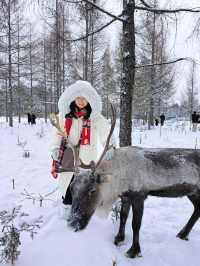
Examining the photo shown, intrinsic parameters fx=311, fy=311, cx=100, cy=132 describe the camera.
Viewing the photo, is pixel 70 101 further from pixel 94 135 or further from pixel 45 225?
pixel 45 225

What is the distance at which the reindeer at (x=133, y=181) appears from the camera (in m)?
2.87

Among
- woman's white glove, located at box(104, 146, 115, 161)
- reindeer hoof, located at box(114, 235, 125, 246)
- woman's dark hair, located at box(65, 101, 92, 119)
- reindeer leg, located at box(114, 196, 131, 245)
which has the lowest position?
reindeer hoof, located at box(114, 235, 125, 246)

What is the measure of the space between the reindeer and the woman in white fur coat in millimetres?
485

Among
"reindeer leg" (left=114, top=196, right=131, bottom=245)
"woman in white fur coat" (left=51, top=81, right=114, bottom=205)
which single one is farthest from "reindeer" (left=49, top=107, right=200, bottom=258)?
"woman in white fur coat" (left=51, top=81, right=114, bottom=205)

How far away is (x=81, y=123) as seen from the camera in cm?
362

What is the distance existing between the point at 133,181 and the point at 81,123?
3.19ft

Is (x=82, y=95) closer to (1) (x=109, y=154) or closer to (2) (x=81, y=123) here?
(2) (x=81, y=123)

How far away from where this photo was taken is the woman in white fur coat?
3541 mm

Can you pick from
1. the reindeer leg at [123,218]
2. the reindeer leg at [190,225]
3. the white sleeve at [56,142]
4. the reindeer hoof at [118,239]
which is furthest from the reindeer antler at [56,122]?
the reindeer leg at [190,225]

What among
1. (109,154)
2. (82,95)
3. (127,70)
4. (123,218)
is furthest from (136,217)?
(127,70)

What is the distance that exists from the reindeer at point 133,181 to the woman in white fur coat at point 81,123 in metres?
0.48

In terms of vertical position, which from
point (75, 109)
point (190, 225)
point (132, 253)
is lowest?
point (132, 253)

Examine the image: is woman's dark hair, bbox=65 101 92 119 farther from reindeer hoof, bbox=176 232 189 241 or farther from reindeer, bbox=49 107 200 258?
reindeer hoof, bbox=176 232 189 241

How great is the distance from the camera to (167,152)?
131 inches
